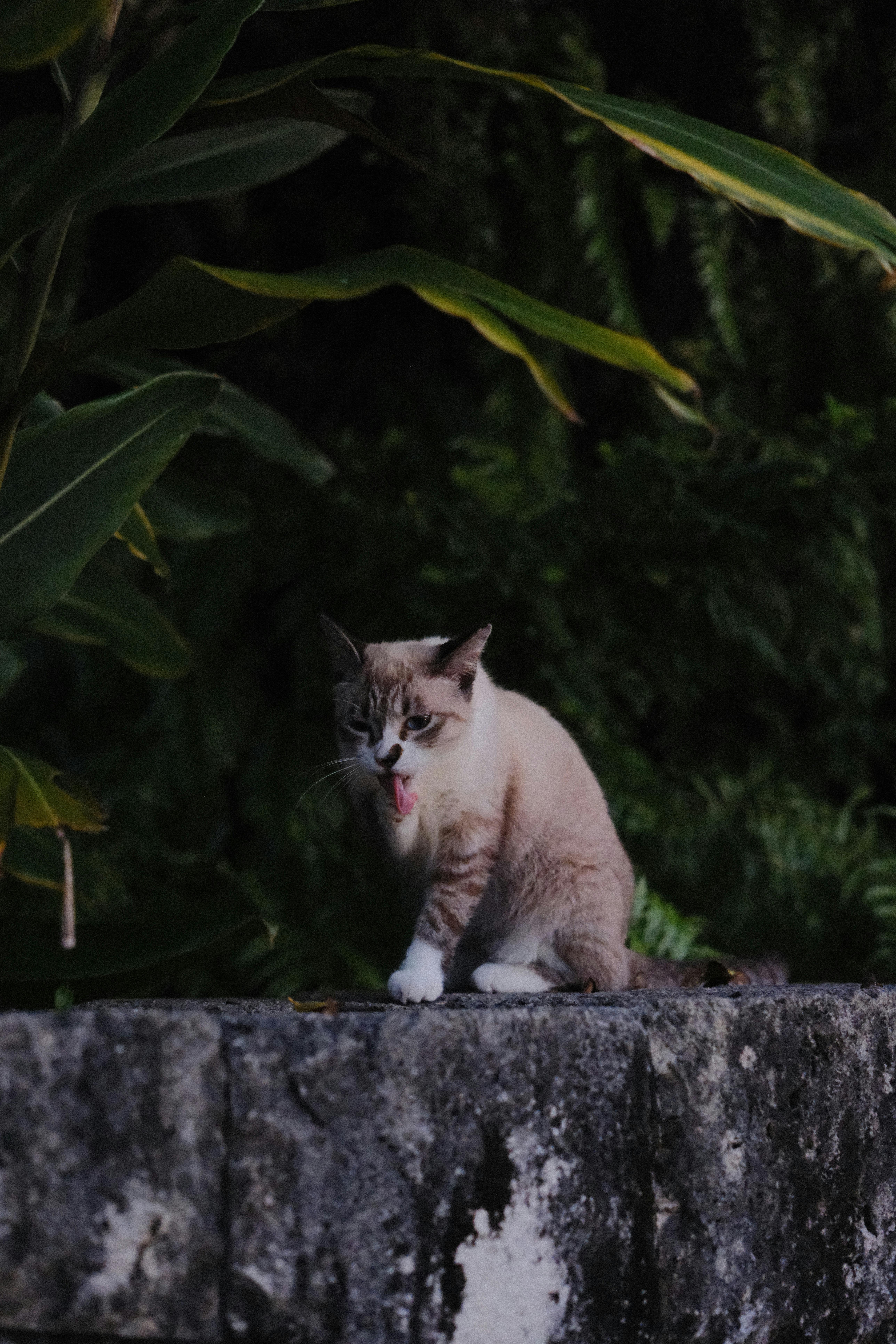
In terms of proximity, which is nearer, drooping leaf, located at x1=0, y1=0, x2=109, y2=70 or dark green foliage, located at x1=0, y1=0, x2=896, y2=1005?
drooping leaf, located at x1=0, y1=0, x2=109, y2=70

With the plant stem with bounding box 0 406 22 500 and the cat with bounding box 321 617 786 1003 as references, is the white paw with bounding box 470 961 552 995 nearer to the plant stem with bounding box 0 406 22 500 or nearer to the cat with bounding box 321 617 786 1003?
the cat with bounding box 321 617 786 1003

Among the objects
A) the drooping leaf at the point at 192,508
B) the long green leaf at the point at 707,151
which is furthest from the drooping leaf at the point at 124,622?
the long green leaf at the point at 707,151

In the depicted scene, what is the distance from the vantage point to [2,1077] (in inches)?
38.6

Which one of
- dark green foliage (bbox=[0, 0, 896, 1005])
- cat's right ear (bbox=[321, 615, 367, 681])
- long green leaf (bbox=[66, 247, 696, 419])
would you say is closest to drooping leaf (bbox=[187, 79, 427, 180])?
long green leaf (bbox=[66, 247, 696, 419])

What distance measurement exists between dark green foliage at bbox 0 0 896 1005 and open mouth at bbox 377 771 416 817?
105 centimetres

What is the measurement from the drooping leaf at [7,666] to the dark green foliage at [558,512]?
0.90m

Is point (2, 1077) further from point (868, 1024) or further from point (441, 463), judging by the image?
point (441, 463)

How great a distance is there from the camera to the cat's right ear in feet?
5.40

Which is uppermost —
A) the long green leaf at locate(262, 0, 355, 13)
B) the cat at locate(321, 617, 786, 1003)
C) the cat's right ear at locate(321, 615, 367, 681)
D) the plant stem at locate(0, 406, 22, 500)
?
the long green leaf at locate(262, 0, 355, 13)

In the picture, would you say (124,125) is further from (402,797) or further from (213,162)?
(402,797)

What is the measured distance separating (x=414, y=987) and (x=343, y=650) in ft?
1.55

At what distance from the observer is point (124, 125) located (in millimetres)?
1302

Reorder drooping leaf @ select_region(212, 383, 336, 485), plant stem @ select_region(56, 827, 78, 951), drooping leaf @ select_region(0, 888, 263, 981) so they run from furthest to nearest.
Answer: drooping leaf @ select_region(212, 383, 336, 485), drooping leaf @ select_region(0, 888, 263, 981), plant stem @ select_region(56, 827, 78, 951)

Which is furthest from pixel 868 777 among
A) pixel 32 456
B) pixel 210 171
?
pixel 32 456
